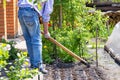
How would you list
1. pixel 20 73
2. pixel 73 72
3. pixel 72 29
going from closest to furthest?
pixel 20 73, pixel 73 72, pixel 72 29

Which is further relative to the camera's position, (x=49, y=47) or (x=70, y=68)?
(x=49, y=47)

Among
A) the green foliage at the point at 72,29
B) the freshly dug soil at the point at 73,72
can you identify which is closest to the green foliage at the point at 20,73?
the freshly dug soil at the point at 73,72

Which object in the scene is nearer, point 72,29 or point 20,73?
point 20,73

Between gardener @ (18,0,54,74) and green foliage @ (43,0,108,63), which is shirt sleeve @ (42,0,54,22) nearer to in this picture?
gardener @ (18,0,54,74)

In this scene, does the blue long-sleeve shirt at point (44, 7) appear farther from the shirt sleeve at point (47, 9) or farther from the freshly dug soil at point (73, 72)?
the freshly dug soil at point (73, 72)

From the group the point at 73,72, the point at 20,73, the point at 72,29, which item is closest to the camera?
the point at 20,73

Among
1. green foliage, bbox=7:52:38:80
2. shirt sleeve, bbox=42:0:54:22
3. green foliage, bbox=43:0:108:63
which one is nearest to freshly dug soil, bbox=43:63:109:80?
green foliage, bbox=43:0:108:63

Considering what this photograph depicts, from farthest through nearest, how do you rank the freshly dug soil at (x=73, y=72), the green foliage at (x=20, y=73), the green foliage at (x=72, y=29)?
the green foliage at (x=72, y=29) < the freshly dug soil at (x=73, y=72) < the green foliage at (x=20, y=73)

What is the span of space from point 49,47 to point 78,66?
710 millimetres

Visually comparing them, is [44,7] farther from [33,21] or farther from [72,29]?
[72,29]

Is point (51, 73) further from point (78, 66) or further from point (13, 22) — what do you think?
point (13, 22)

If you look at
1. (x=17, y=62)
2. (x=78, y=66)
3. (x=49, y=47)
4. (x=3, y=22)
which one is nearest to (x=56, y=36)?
(x=49, y=47)

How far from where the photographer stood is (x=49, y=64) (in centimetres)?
727

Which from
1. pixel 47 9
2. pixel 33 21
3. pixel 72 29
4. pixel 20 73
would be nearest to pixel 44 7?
pixel 47 9
